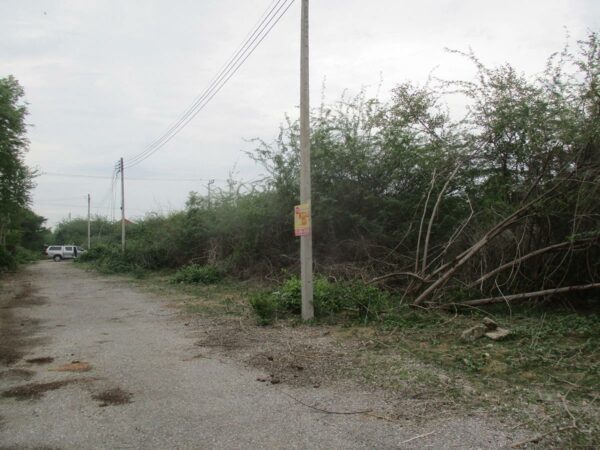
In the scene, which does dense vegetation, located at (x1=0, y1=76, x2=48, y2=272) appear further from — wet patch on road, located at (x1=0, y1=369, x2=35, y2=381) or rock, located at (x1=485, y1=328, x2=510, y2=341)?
rock, located at (x1=485, y1=328, x2=510, y2=341)

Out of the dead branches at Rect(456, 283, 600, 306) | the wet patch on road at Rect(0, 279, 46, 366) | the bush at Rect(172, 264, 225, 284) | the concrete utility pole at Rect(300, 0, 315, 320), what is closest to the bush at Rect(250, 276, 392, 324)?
the concrete utility pole at Rect(300, 0, 315, 320)

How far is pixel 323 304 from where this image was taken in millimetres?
8953

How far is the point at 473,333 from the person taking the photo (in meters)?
6.58

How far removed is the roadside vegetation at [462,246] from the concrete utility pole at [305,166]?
429 mm

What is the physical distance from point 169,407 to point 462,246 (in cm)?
767

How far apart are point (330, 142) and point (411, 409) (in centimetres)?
1030

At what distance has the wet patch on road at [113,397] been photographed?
470 cm

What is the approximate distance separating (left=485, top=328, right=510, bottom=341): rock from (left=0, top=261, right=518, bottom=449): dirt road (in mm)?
2516

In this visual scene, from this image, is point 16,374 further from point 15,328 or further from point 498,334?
point 498,334

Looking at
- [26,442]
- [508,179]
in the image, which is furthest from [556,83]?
[26,442]

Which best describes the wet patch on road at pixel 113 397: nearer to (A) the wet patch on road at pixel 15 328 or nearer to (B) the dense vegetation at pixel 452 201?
(A) the wet patch on road at pixel 15 328

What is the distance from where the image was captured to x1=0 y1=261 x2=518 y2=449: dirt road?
12.3ft

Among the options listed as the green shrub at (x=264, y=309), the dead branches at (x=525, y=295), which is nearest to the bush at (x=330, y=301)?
the green shrub at (x=264, y=309)

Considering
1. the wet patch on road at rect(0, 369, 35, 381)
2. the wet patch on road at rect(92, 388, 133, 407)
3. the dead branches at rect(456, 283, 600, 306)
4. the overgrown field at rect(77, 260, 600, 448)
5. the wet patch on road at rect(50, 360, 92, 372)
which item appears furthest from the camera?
the dead branches at rect(456, 283, 600, 306)
